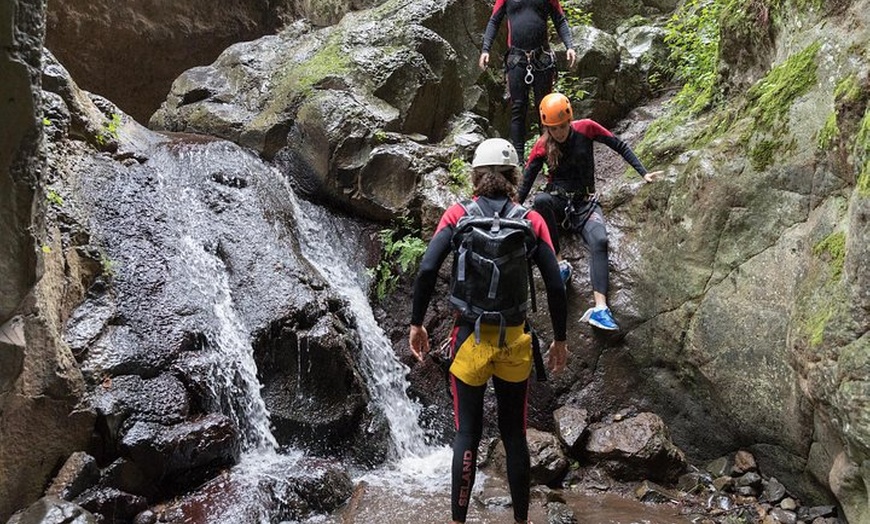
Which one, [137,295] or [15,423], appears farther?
[137,295]

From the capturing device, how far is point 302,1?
48.4ft

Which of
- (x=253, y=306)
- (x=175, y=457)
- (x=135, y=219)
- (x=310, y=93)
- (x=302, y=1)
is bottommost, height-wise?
(x=175, y=457)

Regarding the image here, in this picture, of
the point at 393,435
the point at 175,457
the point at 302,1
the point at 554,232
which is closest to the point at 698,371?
the point at 554,232

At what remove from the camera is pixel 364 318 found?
7344 mm

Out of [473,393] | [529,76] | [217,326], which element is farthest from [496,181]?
[529,76]

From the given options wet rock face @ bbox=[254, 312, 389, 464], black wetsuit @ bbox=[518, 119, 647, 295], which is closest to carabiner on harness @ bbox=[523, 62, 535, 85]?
black wetsuit @ bbox=[518, 119, 647, 295]

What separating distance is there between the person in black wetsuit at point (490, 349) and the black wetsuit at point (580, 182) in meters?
2.27

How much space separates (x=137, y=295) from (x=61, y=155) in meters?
2.07

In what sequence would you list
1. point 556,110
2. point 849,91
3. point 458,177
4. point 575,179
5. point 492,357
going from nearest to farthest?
point 492,357 → point 849,91 → point 556,110 → point 575,179 → point 458,177

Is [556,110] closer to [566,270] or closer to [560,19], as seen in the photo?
[566,270]

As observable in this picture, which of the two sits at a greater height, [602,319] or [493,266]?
[493,266]

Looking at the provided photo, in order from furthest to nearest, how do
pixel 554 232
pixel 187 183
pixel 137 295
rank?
pixel 187 183 → pixel 554 232 → pixel 137 295

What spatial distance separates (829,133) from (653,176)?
1.86m

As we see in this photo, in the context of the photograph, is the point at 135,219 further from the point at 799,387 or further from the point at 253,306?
the point at 799,387
